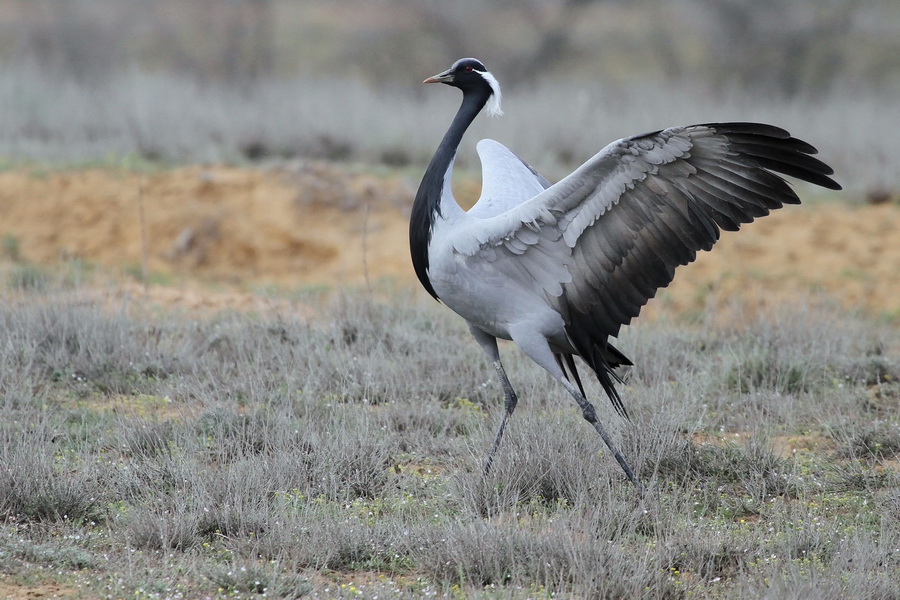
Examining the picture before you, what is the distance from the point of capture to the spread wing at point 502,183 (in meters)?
5.54

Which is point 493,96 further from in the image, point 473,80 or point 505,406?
point 505,406

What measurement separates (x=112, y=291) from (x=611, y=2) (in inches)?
808

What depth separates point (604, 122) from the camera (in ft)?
47.3

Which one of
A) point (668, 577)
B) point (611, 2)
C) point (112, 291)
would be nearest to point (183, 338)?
point (112, 291)

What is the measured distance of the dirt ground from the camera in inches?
428

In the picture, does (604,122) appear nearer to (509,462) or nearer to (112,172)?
(112,172)

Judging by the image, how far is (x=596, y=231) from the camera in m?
4.93

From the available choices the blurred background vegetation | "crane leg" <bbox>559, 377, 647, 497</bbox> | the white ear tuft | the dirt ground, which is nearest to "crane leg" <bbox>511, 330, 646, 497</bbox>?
"crane leg" <bbox>559, 377, 647, 497</bbox>

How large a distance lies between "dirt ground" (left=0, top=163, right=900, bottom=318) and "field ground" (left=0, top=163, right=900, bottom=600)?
791 mm

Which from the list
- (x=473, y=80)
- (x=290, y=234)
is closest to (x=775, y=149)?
(x=473, y=80)

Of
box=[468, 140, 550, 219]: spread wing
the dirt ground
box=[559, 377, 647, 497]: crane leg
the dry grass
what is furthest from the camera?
the dirt ground

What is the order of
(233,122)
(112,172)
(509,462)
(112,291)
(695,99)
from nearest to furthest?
(509,462), (112,291), (112,172), (233,122), (695,99)

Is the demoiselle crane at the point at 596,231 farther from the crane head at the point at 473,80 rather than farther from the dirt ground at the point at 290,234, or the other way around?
the dirt ground at the point at 290,234

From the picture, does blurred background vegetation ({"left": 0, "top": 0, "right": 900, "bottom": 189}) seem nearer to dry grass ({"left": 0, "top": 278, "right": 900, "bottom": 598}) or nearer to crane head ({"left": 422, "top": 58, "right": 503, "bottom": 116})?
dry grass ({"left": 0, "top": 278, "right": 900, "bottom": 598})
